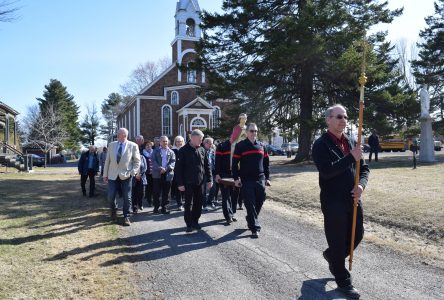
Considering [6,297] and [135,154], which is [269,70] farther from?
[6,297]

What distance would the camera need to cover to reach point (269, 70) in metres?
21.9

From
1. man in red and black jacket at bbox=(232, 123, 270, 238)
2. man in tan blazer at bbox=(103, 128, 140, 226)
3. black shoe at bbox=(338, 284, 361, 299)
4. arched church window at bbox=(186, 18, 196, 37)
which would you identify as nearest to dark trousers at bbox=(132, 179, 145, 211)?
man in tan blazer at bbox=(103, 128, 140, 226)

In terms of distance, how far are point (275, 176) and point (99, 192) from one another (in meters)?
7.07

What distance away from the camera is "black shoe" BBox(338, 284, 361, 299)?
4438 millimetres

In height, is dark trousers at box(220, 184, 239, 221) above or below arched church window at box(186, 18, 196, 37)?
below

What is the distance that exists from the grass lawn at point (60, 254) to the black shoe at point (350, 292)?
7.88 ft

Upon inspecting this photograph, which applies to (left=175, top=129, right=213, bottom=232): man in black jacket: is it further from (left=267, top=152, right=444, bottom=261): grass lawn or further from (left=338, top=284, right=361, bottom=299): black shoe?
(left=338, top=284, right=361, bottom=299): black shoe

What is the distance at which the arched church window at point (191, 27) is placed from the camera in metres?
48.3

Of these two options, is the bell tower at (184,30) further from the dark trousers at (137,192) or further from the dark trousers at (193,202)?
the dark trousers at (193,202)

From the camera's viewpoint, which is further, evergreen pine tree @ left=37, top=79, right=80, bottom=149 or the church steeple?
evergreen pine tree @ left=37, top=79, right=80, bottom=149

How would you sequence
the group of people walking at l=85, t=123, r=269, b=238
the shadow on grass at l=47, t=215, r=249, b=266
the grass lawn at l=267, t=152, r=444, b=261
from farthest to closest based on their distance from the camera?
the group of people walking at l=85, t=123, r=269, b=238 < the grass lawn at l=267, t=152, r=444, b=261 < the shadow on grass at l=47, t=215, r=249, b=266

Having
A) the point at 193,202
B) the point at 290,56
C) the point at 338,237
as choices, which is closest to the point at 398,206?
the point at 193,202

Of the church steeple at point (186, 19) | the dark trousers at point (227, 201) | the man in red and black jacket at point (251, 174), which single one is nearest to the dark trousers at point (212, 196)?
the dark trousers at point (227, 201)

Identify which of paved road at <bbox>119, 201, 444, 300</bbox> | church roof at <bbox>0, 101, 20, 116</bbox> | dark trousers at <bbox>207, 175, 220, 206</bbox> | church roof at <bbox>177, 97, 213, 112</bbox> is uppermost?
church roof at <bbox>177, 97, 213, 112</bbox>
